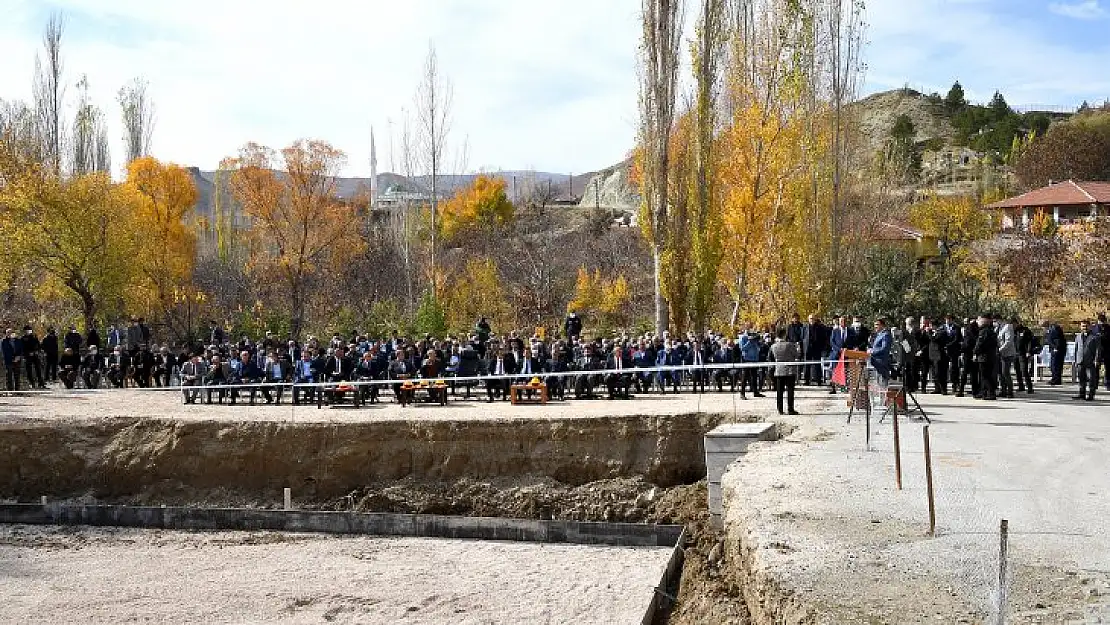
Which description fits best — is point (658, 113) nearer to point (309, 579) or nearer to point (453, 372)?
point (453, 372)

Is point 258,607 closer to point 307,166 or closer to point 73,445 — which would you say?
point 73,445

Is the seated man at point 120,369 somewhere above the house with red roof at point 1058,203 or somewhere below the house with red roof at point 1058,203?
below

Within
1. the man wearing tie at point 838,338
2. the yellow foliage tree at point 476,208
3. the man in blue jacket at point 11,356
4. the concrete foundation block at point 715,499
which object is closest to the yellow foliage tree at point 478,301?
the man in blue jacket at point 11,356

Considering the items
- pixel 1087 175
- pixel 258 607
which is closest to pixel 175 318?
pixel 258 607

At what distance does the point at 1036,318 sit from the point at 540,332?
18.3 m

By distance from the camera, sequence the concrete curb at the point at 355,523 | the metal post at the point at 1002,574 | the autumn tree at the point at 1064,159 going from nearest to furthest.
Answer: the metal post at the point at 1002,574
the concrete curb at the point at 355,523
the autumn tree at the point at 1064,159

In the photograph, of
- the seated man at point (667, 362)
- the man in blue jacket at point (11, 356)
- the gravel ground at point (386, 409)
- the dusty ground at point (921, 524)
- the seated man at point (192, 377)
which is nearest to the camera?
the dusty ground at point (921, 524)

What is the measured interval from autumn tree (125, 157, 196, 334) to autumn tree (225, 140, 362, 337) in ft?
11.6

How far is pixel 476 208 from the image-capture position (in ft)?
246

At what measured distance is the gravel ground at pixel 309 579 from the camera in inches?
483

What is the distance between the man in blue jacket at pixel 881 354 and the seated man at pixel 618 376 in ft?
19.8

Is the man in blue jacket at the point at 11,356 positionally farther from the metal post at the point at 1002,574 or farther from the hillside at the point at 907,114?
the hillside at the point at 907,114

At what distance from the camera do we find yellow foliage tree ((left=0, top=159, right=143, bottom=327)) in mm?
30188

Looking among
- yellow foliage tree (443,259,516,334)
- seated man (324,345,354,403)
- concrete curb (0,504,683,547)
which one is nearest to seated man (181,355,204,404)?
seated man (324,345,354,403)
